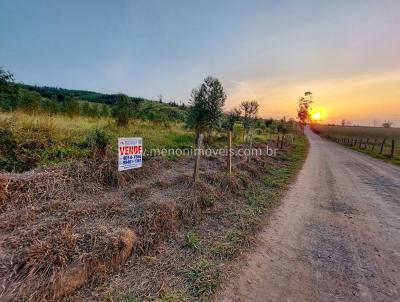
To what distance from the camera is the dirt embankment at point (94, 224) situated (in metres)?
2.45

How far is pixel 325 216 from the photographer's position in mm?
5074

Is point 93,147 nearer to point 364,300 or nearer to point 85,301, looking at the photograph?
point 85,301

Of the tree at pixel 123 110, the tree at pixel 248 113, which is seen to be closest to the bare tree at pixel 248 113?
the tree at pixel 248 113

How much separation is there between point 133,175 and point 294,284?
4.10 meters

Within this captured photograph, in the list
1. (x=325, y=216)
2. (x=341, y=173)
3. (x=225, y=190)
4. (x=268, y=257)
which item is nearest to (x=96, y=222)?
(x=268, y=257)

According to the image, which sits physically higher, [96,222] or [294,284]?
[96,222]

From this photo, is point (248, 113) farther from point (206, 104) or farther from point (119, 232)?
point (119, 232)

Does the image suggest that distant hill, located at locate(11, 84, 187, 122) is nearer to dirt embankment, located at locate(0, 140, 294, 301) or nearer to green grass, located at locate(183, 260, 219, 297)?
dirt embankment, located at locate(0, 140, 294, 301)

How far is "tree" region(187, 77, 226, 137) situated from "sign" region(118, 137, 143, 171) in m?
8.44

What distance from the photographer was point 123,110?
1395 cm

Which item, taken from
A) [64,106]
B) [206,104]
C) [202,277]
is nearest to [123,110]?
[206,104]

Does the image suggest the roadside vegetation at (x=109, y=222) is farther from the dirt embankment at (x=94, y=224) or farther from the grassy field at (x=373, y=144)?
the grassy field at (x=373, y=144)

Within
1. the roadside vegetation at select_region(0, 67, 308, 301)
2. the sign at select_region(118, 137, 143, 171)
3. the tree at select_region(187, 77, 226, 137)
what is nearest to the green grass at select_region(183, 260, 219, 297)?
the roadside vegetation at select_region(0, 67, 308, 301)

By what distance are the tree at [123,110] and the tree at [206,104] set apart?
154 inches
